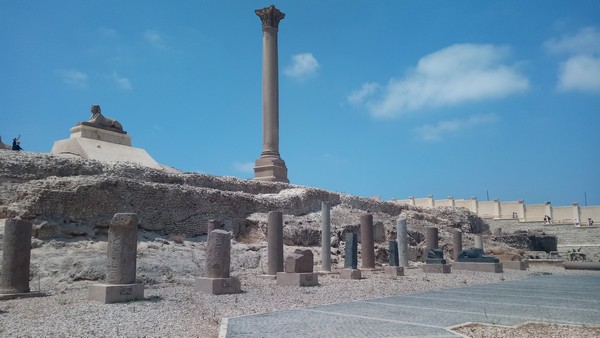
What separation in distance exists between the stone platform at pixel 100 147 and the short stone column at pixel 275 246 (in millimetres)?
9673

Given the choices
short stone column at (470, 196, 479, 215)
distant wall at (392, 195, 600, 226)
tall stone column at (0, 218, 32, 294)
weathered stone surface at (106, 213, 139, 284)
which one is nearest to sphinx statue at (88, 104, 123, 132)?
tall stone column at (0, 218, 32, 294)

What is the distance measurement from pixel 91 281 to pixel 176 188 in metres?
6.24

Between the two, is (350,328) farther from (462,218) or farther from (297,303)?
(462,218)

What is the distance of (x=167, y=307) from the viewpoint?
815 centimetres

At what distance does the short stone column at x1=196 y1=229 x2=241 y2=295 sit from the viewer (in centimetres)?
1024

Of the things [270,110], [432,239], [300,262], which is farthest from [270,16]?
[300,262]

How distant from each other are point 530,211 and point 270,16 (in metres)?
31.6

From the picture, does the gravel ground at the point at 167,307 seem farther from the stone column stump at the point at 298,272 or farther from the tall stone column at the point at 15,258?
the tall stone column at the point at 15,258

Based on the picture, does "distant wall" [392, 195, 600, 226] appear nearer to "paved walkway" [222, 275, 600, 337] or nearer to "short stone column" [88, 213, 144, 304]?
"paved walkway" [222, 275, 600, 337]

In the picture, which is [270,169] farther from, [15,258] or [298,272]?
[15,258]

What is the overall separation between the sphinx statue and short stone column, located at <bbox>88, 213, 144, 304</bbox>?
15.5 metres

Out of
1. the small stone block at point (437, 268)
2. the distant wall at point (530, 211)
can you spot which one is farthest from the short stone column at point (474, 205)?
the small stone block at point (437, 268)

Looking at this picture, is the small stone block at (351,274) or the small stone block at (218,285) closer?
the small stone block at (218,285)

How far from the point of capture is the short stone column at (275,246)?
539 inches
